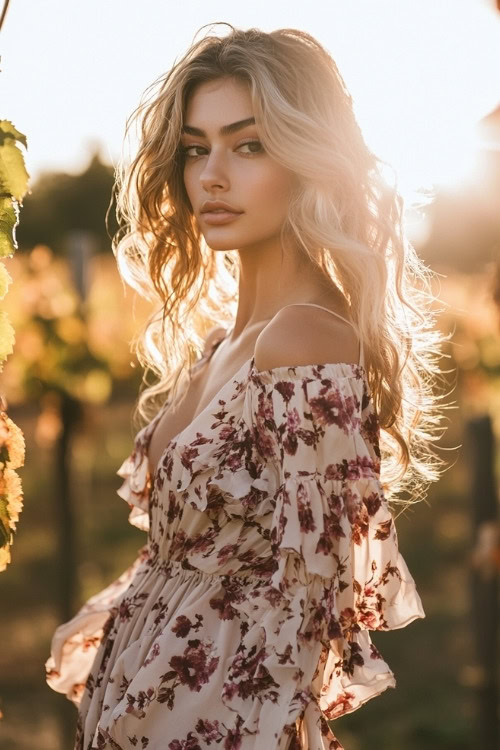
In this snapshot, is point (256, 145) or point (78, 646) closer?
point (256, 145)

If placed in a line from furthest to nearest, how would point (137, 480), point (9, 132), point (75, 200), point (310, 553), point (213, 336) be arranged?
1. point (75, 200)
2. point (213, 336)
3. point (137, 480)
4. point (310, 553)
5. point (9, 132)

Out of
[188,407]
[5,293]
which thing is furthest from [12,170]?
[188,407]

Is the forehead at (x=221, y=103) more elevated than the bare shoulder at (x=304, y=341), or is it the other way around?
the forehead at (x=221, y=103)

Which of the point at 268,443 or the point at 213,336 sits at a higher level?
the point at 213,336

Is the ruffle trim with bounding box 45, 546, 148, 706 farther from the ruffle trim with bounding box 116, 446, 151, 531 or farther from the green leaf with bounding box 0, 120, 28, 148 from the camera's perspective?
the green leaf with bounding box 0, 120, 28, 148

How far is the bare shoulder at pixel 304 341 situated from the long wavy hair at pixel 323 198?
75mm

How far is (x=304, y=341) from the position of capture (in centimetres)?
211

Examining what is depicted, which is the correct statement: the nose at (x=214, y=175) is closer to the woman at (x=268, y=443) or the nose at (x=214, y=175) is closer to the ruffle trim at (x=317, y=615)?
the woman at (x=268, y=443)

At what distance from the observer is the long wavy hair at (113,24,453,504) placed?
2281 mm

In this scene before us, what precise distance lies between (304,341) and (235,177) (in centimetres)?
44

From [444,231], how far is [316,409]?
22.4 metres

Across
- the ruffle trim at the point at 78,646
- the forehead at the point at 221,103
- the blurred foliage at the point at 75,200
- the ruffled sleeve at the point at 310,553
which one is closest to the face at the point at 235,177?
the forehead at the point at 221,103

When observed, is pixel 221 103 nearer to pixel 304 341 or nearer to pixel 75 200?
pixel 304 341

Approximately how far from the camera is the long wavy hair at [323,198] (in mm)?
2281
